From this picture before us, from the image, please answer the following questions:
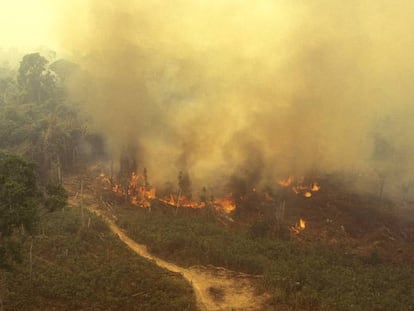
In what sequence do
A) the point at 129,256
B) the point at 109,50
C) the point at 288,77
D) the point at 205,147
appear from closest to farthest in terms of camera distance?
the point at 129,256 < the point at 205,147 < the point at 288,77 < the point at 109,50

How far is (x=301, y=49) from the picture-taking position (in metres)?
50.7

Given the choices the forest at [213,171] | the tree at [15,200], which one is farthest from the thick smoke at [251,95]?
the tree at [15,200]

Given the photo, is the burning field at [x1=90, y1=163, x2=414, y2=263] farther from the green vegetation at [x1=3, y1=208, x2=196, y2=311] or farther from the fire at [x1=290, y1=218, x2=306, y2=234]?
the green vegetation at [x1=3, y1=208, x2=196, y2=311]

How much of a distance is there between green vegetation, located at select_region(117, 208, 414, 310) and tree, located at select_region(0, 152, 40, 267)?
11410 millimetres

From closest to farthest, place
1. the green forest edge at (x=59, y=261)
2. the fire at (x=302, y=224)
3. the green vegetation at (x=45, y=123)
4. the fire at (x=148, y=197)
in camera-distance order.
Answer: the green forest edge at (x=59, y=261) → the fire at (x=302, y=224) → the fire at (x=148, y=197) → the green vegetation at (x=45, y=123)

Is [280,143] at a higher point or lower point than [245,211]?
higher

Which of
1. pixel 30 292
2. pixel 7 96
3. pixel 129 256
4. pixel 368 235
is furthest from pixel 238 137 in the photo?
pixel 7 96

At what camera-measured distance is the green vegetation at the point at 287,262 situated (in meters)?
26.2

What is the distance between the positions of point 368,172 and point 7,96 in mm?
51793

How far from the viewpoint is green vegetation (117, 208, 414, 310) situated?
26.2m

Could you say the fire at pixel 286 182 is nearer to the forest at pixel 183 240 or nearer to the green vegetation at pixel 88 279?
the forest at pixel 183 240

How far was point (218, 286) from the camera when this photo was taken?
92.8ft

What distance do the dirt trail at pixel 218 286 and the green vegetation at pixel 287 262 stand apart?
680 millimetres

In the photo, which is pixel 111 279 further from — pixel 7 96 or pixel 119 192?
pixel 7 96
